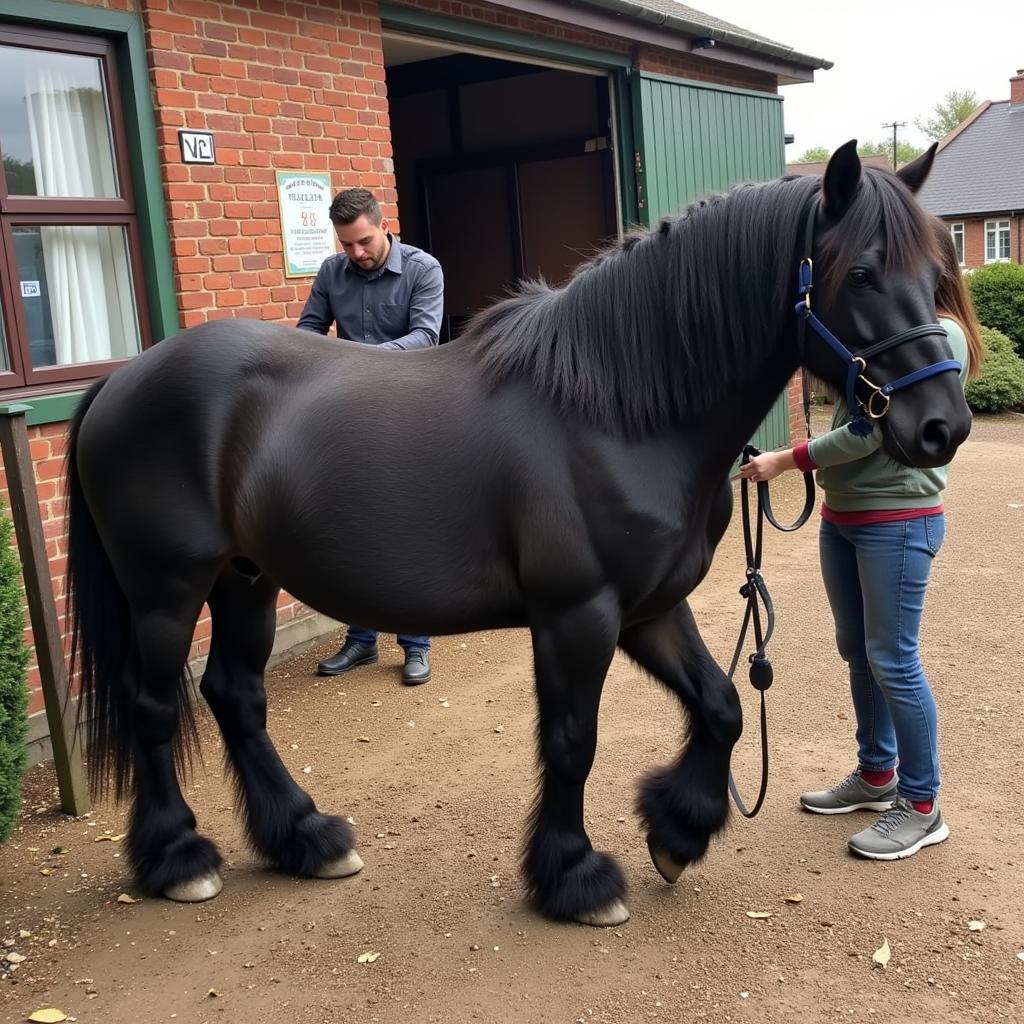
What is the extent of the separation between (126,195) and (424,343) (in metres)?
1.64

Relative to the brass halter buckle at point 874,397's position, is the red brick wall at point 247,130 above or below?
above

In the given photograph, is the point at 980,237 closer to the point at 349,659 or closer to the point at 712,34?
the point at 712,34

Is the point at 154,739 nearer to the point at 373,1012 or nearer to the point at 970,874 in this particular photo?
the point at 373,1012

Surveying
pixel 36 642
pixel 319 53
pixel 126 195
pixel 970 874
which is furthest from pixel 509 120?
pixel 970 874

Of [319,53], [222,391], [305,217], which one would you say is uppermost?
[319,53]

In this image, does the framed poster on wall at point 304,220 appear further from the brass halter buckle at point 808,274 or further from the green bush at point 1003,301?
the green bush at point 1003,301

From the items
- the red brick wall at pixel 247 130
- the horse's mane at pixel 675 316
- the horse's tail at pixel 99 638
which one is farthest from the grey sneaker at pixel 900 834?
the red brick wall at pixel 247 130

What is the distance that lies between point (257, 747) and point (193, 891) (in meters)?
0.46

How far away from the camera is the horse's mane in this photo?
2641 millimetres

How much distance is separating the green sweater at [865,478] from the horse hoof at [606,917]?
51.7 inches

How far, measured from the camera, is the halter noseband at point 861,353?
245cm

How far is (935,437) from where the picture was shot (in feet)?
8.06

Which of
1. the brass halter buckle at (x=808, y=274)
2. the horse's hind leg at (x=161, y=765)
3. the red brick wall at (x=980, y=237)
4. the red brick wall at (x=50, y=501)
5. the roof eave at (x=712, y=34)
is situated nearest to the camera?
the brass halter buckle at (x=808, y=274)

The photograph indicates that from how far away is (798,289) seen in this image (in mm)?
2586
